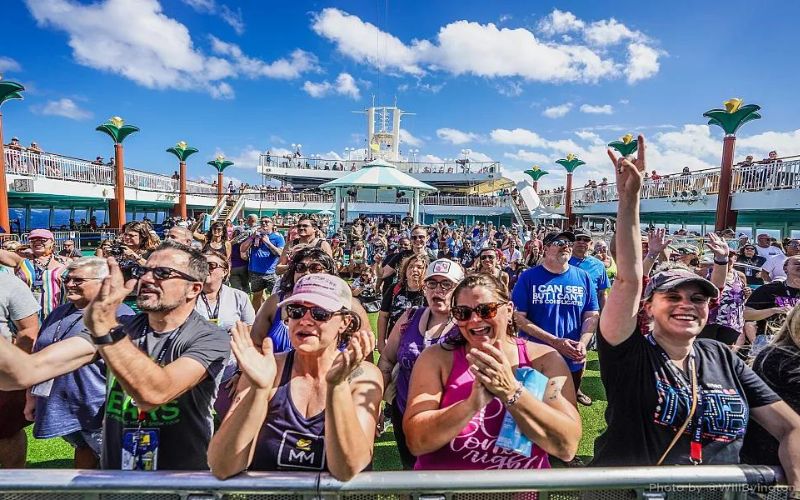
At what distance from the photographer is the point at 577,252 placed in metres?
4.66

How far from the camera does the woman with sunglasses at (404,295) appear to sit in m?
3.85

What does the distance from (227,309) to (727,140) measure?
1738 centimetres

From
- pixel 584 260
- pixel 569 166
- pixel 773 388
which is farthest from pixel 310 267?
pixel 569 166

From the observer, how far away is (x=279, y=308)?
3.04m

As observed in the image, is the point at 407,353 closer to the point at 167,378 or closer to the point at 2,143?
the point at 167,378

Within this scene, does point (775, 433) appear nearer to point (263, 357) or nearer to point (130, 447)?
point (263, 357)

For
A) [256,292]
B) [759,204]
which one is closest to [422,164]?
[759,204]

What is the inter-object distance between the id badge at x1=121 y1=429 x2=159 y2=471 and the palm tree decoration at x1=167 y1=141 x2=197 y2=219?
2629 centimetres

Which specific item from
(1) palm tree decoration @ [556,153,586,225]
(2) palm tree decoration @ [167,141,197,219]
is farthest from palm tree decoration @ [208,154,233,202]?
(1) palm tree decoration @ [556,153,586,225]

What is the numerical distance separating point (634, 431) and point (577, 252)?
3166mm

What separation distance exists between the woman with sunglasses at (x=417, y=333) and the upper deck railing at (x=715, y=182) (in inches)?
318

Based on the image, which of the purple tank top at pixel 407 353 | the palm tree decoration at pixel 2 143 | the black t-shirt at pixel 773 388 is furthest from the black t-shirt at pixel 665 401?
the palm tree decoration at pixel 2 143

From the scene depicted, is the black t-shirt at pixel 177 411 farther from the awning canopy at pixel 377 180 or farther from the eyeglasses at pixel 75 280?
the awning canopy at pixel 377 180

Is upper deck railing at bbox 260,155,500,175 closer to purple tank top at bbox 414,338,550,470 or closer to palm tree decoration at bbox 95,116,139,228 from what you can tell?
palm tree decoration at bbox 95,116,139,228
